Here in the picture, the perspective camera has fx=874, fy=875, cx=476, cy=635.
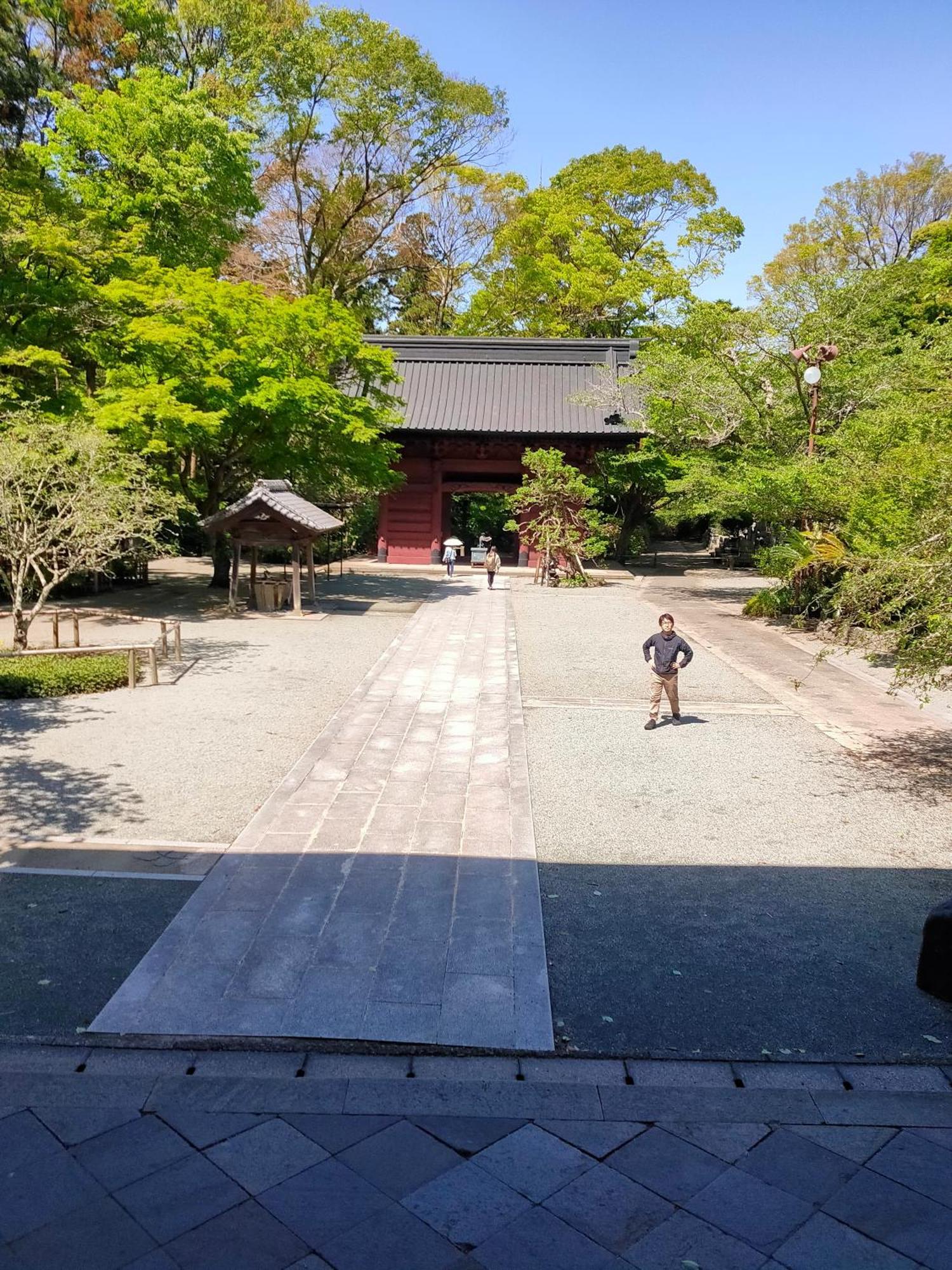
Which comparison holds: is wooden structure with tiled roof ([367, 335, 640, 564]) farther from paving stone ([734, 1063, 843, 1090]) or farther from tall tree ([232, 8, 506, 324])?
paving stone ([734, 1063, 843, 1090])

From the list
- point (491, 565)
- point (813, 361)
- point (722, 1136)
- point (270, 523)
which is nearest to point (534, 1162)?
point (722, 1136)

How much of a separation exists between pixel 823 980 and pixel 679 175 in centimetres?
3691

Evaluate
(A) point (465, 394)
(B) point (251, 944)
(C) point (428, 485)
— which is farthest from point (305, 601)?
(B) point (251, 944)

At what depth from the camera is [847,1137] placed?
409cm

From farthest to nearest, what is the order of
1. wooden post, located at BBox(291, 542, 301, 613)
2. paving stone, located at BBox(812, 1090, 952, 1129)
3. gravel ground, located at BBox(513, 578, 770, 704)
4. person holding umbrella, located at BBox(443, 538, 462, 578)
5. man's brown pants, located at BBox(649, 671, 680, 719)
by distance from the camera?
person holding umbrella, located at BBox(443, 538, 462, 578) < wooden post, located at BBox(291, 542, 301, 613) < gravel ground, located at BBox(513, 578, 770, 704) < man's brown pants, located at BBox(649, 671, 680, 719) < paving stone, located at BBox(812, 1090, 952, 1129)

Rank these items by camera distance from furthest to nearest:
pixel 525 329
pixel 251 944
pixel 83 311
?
pixel 525 329, pixel 83 311, pixel 251 944

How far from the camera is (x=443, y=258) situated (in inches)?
1554

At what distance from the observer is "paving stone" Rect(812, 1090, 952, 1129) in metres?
4.21

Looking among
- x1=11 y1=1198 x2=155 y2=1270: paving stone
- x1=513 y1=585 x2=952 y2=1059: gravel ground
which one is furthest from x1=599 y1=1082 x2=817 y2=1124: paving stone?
x1=11 y1=1198 x2=155 y2=1270: paving stone

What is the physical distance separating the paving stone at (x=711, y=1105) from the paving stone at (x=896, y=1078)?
4.8 inches

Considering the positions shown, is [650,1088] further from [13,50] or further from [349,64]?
[349,64]

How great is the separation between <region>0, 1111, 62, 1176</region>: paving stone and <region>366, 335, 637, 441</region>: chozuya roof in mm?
26350

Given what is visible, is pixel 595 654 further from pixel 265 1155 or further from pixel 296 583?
pixel 265 1155

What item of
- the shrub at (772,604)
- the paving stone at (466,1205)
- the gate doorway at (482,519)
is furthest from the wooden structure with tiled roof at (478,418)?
the paving stone at (466,1205)
